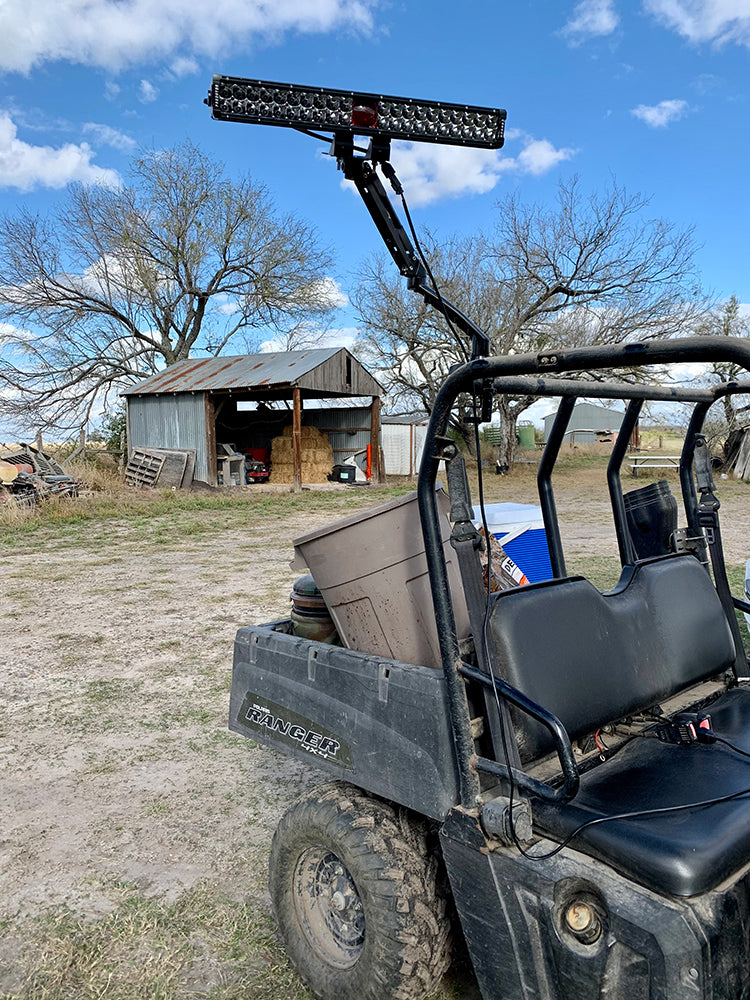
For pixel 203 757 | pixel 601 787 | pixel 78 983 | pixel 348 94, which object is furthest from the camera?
pixel 203 757

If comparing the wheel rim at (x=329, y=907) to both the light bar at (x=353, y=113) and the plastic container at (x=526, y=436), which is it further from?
the plastic container at (x=526, y=436)

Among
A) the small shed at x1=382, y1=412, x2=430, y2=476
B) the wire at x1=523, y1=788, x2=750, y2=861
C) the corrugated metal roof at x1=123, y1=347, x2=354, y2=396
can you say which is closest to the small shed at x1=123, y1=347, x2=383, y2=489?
the corrugated metal roof at x1=123, y1=347, x2=354, y2=396

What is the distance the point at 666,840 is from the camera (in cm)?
153

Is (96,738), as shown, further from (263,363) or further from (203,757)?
(263,363)

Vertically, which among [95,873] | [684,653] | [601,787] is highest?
[684,653]

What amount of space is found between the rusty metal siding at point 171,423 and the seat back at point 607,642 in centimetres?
1951

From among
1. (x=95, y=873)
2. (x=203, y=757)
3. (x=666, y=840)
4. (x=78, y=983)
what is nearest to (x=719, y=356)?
(x=666, y=840)

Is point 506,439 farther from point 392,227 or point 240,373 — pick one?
point 392,227

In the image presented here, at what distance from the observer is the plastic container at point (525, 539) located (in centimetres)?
503

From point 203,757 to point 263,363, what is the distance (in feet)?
64.5

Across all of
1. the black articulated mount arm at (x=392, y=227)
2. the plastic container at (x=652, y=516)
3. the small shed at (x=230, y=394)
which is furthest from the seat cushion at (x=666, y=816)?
the small shed at (x=230, y=394)

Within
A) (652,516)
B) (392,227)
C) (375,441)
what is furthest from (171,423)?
(392,227)

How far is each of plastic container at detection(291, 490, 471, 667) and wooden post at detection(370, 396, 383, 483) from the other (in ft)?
69.8

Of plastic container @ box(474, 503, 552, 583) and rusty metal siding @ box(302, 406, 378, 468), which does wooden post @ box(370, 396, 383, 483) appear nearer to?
rusty metal siding @ box(302, 406, 378, 468)
